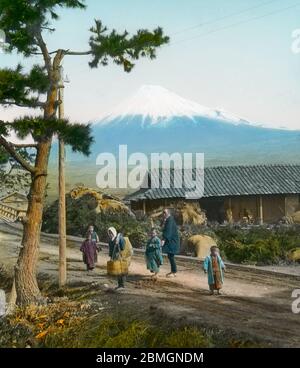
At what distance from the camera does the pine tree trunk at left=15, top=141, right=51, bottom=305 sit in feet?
33.9

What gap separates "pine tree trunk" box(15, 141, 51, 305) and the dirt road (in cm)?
106

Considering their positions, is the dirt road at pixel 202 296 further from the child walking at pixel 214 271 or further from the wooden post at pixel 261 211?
the wooden post at pixel 261 211

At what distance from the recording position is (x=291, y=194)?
21.8m

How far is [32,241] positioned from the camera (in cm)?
1037

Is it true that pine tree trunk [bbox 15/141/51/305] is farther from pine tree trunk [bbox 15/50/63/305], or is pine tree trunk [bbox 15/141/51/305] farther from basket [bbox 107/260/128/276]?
basket [bbox 107/260/128/276]

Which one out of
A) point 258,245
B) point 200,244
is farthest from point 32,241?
point 258,245

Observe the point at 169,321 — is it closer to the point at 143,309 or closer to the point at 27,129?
the point at 143,309

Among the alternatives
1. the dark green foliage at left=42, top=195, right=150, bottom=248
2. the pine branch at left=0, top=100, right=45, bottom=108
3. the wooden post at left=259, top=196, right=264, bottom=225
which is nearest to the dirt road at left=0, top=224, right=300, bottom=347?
the dark green foliage at left=42, top=195, right=150, bottom=248

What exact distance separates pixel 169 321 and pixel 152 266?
328 centimetres

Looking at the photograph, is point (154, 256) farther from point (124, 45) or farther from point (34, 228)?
point (124, 45)

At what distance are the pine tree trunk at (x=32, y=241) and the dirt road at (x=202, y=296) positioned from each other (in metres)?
1.06

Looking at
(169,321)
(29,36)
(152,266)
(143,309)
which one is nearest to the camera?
(169,321)
